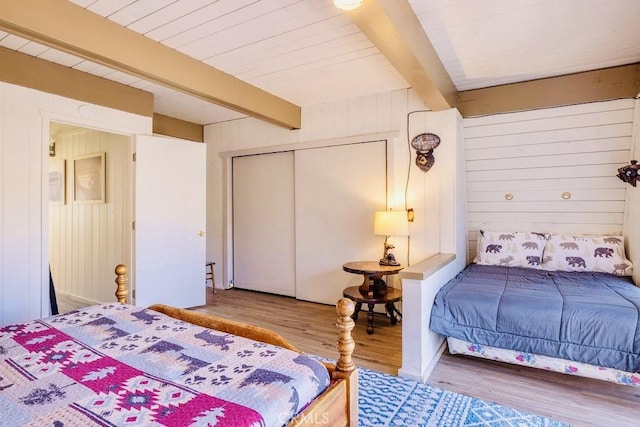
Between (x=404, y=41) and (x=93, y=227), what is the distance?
4055mm

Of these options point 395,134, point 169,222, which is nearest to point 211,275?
point 169,222

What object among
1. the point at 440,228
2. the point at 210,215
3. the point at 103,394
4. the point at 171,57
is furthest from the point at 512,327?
the point at 210,215

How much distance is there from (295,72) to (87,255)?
3375mm

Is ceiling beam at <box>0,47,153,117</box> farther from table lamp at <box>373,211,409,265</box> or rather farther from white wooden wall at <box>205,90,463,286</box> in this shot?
table lamp at <box>373,211,409,265</box>

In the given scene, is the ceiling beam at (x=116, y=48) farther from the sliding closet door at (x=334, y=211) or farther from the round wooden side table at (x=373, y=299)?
the round wooden side table at (x=373, y=299)

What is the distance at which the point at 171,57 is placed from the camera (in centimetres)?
265

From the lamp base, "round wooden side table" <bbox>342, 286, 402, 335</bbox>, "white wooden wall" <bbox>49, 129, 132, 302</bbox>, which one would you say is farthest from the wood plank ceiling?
"round wooden side table" <bbox>342, 286, 402, 335</bbox>

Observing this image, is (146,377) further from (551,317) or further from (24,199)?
(24,199)

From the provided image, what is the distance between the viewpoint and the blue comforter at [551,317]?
1.96 meters

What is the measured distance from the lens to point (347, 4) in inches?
68.2

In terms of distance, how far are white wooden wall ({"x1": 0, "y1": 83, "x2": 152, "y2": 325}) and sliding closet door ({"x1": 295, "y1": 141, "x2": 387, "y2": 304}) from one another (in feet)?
8.18

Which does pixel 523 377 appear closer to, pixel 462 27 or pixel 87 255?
pixel 462 27

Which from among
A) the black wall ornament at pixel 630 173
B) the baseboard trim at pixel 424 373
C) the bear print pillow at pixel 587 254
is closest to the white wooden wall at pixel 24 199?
the baseboard trim at pixel 424 373

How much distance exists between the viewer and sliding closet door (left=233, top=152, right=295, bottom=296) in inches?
178
